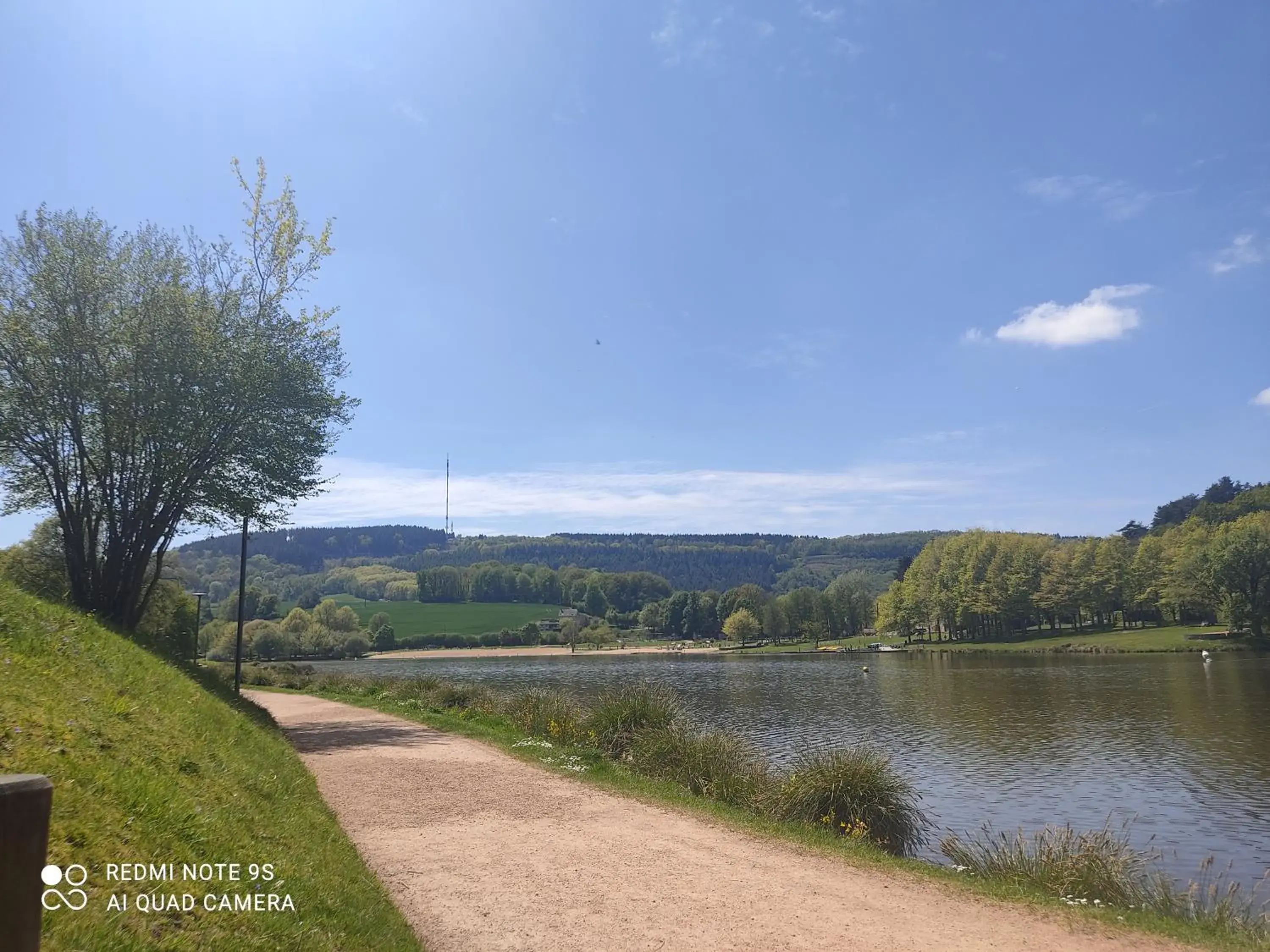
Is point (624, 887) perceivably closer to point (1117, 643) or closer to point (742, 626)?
point (1117, 643)

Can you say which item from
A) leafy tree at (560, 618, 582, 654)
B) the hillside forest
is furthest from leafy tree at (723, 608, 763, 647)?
leafy tree at (560, 618, 582, 654)

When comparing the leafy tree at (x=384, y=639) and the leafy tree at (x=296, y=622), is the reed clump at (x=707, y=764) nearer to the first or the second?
the leafy tree at (x=296, y=622)

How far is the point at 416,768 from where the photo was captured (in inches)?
602

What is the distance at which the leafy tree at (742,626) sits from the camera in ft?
413

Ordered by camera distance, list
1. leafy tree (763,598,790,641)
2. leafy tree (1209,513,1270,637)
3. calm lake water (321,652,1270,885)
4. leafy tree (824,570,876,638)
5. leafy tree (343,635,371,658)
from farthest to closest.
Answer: leafy tree (763,598,790,641) → leafy tree (824,570,876,638) → leafy tree (343,635,371,658) → leafy tree (1209,513,1270,637) → calm lake water (321,652,1270,885)

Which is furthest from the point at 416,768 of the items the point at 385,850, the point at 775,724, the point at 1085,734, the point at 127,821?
the point at 1085,734

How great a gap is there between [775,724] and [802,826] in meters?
17.9

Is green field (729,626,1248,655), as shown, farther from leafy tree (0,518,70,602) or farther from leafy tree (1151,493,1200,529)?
leafy tree (0,518,70,602)

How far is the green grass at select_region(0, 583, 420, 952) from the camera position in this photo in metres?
4.60

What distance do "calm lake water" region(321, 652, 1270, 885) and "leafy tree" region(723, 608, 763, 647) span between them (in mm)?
65592

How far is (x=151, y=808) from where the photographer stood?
5680mm

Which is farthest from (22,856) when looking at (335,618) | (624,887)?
(335,618)

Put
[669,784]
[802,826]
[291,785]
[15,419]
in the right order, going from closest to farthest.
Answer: [291,785], [802,826], [669,784], [15,419]

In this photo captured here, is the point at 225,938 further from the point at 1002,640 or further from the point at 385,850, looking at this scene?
the point at 1002,640
